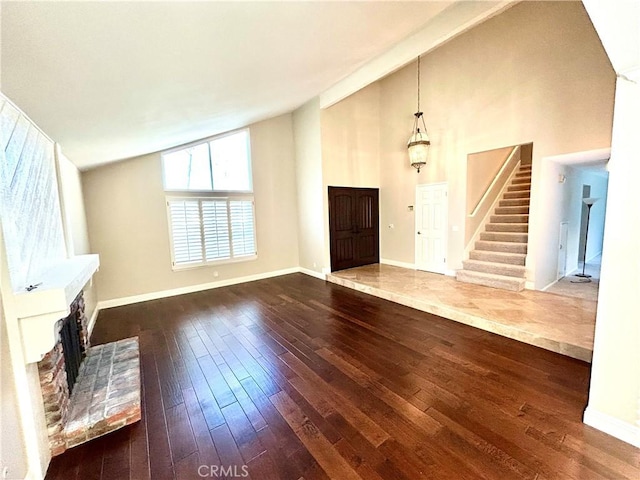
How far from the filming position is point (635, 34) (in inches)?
56.1

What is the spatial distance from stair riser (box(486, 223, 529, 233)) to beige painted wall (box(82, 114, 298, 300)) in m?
4.98

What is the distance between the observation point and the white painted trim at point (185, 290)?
15.3ft

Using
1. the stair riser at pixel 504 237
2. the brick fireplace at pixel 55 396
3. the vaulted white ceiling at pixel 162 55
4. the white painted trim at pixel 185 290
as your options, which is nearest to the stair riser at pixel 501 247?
the stair riser at pixel 504 237

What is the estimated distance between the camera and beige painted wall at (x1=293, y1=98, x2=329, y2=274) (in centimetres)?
583

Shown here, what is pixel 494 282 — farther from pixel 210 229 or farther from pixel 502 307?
pixel 210 229

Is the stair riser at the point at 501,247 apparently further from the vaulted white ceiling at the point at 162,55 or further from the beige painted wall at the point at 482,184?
the vaulted white ceiling at the point at 162,55

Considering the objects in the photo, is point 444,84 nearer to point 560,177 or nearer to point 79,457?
point 560,177

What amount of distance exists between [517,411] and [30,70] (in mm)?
3707

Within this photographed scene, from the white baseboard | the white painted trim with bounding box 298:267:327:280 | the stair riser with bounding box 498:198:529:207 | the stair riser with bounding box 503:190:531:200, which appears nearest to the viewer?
the white baseboard

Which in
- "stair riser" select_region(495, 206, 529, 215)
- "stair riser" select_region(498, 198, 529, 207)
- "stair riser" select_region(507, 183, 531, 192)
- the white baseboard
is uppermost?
"stair riser" select_region(507, 183, 531, 192)

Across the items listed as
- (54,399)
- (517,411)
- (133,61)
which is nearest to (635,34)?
(517,411)

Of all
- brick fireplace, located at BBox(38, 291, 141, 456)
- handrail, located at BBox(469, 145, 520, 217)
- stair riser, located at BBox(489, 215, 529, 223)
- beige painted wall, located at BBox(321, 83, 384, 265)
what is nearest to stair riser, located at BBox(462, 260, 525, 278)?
handrail, located at BBox(469, 145, 520, 217)

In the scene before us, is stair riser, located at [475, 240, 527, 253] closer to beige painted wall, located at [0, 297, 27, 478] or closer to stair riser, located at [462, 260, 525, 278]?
stair riser, located at [462, 260, 525, 278]

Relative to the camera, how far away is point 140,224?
15.8ft
